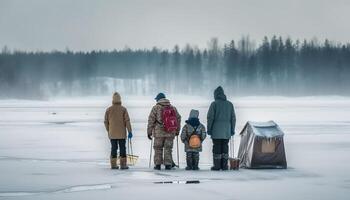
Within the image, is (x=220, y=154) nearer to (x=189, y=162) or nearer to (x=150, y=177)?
(x=189, y=162)

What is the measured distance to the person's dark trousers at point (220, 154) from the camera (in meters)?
16.2

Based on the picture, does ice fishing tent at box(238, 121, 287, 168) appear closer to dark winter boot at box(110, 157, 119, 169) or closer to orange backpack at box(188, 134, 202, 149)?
orange backpack at box(188, 134, 202, 149)

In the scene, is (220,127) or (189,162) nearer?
(189,162)

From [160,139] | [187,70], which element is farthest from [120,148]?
[187,70]

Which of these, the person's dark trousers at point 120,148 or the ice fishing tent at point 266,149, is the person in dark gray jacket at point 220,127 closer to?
the ice fishing tent at point 266,149

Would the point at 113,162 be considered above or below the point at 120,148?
below

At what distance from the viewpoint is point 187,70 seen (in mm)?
155375

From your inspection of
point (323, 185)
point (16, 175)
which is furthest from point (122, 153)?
point (323, 185)

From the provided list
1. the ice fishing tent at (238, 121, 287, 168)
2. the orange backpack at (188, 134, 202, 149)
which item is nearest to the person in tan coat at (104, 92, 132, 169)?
the orange backpack at (188, 134, 202, 149)

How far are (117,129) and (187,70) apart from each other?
139115 millimetres

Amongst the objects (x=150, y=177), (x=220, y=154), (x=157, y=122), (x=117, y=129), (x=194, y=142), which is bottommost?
(x=150, y=177)

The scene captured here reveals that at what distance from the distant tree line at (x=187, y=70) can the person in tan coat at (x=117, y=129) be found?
124 metres

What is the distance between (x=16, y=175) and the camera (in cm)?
1520

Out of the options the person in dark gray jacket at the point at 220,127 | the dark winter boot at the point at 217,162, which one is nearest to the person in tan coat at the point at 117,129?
the person in dark gray jacket at the point at 220,127
